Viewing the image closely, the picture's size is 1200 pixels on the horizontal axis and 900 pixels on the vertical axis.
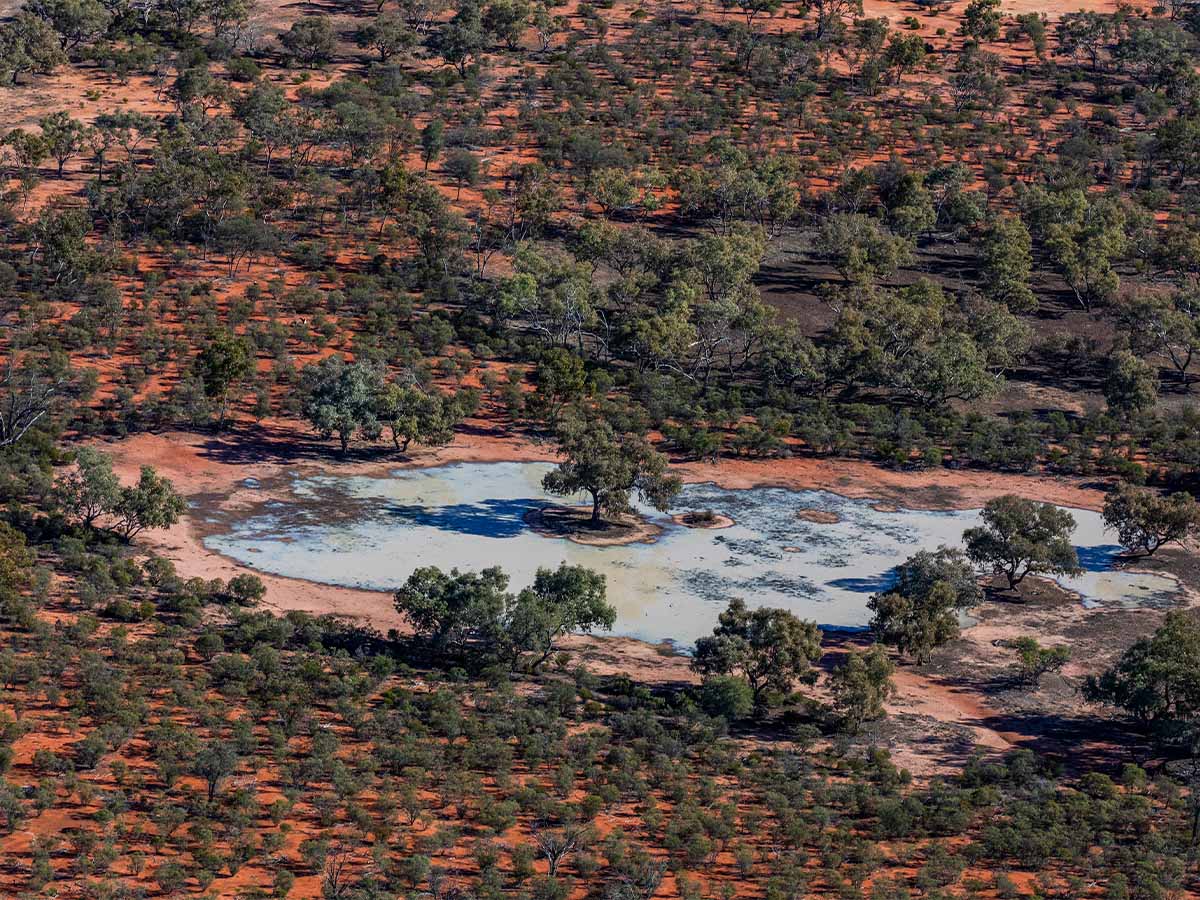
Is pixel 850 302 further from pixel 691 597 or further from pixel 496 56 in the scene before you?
pixel 496 56

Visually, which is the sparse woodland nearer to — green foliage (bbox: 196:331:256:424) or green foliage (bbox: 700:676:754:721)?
green foliage (bbox: 700:676:754:721)

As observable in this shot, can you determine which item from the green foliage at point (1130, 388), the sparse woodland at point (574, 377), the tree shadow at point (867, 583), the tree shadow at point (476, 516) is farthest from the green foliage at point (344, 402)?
the green foliage at point (1130, 388)

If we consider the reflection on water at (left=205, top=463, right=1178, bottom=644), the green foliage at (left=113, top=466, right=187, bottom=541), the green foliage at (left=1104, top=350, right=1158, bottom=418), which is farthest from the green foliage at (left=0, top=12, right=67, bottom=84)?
the green foliage at (left=1104, top=350, right=1158, bottom=418)

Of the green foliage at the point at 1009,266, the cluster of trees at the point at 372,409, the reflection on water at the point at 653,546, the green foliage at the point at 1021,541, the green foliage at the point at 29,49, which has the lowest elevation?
the reflection on water at the point at 653,546

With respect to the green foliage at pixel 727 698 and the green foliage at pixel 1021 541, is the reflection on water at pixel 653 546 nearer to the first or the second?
the green foliage at pixel 1021 541

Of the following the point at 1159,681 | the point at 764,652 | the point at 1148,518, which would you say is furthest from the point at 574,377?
the point at 1159,681

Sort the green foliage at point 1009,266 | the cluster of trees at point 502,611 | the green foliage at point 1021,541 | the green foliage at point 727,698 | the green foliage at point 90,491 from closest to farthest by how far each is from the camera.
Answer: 1. the green foliage at point 727,698
2. the cluster of trees at point 502,611
3. the green foliage at point 90,491
4. the green foliage at point 1021,541
5. the green foliage at point 1009,266
